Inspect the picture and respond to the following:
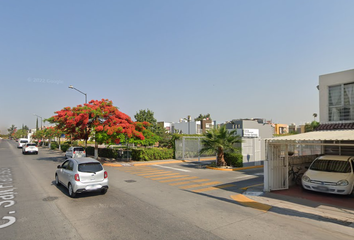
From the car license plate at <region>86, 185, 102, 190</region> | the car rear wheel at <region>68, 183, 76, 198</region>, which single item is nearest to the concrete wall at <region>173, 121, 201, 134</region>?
the car license plate at <region>86, 185, 102, 190</region>

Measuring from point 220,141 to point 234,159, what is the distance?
242cm

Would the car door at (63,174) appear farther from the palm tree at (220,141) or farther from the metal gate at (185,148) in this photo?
the metal gate at (185,148)

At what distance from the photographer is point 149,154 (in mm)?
24734

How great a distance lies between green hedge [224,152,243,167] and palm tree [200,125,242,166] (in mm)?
623

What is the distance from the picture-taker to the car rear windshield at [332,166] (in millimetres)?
10367

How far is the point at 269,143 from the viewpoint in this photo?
36.2 ft

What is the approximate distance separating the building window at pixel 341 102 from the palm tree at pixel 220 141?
7480 mm

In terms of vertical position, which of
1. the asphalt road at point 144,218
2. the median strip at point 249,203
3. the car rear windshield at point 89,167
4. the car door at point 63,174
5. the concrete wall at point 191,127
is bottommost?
the median strip at point 249,203

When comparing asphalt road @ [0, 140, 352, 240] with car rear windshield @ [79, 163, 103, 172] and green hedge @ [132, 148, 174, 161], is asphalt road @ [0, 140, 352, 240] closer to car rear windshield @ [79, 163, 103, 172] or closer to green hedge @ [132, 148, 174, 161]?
car rear windshield @ [79, 163, 103, 172]

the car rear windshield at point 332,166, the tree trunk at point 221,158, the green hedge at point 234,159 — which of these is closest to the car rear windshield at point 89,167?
the car rear windshield at point 332,166

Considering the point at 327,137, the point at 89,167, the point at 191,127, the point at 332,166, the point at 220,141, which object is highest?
the point at 191,127

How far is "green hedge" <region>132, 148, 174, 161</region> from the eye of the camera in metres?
24.2

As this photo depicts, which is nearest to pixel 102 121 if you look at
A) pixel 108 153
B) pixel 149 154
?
pixel 149 154

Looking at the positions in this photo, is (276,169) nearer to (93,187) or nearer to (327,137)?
(327,137)
